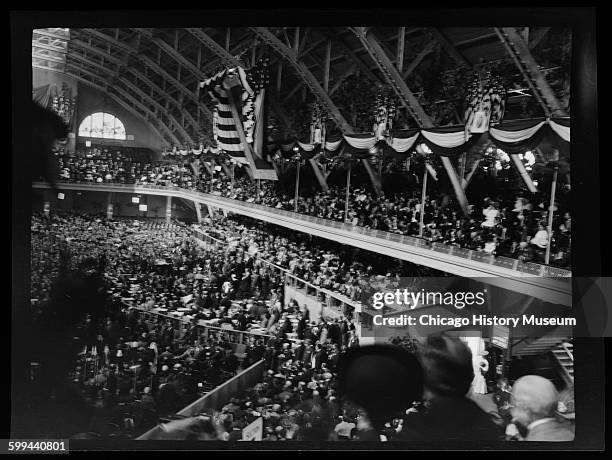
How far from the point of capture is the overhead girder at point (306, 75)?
6055 mm

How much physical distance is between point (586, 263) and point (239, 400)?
364 centimetres

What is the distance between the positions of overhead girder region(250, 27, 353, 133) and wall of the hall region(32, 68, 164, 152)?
5.01 ft

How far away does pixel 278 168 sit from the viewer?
6.34m

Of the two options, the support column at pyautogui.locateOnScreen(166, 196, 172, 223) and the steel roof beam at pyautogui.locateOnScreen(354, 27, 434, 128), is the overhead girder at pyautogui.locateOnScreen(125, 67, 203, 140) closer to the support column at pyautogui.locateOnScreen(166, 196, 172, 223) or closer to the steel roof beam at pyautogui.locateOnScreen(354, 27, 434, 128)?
the support column at pyautogui.locateOnScreen(166, 196, 172, 223)

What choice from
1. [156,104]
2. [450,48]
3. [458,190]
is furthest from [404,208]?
[156,104]

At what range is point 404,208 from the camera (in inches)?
242

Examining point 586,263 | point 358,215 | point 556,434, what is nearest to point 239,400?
point 358,215

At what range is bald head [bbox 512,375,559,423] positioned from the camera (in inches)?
224

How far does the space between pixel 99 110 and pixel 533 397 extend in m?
5.22

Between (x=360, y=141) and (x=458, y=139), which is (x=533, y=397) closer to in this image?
(x=458, y=139)

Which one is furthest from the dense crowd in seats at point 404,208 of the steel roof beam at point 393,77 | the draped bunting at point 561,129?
the steel roof beam at point 393,77

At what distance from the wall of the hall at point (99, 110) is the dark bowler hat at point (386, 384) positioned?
310cm

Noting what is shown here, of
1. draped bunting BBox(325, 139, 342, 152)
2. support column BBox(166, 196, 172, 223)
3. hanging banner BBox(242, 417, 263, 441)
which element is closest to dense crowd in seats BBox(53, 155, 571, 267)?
support column BBox(166, 196, 172, 223)

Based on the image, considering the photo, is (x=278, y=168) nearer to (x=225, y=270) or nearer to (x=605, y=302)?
(x=225, y=270)
